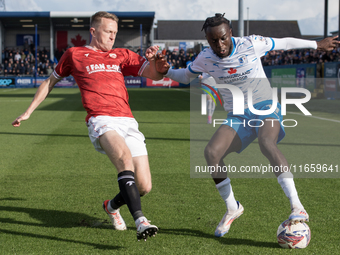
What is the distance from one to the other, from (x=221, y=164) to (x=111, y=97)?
50.4 inches

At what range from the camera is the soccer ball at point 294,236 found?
3.71 m

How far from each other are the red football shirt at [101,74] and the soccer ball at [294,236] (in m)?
1.80

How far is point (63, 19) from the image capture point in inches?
2077

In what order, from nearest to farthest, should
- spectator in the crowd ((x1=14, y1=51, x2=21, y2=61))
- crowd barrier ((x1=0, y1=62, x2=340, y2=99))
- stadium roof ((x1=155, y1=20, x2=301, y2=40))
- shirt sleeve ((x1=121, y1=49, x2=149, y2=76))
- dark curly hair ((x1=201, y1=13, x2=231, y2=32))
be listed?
dark curly hair ((x1=201, y1=13, x2=231, y2=32)), shirt sleeve ((x1=121, y1=49, x2=149, y2=76)), crowd barrier ((x1=0, y1=62, x2=340, y2=99)), spectator in the crowd ((x1=14, y1=51, x2=21, y2=61)), stadium roof ((x1=155, y1=20, x2=301, y2=40))

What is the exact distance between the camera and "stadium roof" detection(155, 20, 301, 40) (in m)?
93.4

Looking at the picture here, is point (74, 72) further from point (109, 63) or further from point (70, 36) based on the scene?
point (70, 36)

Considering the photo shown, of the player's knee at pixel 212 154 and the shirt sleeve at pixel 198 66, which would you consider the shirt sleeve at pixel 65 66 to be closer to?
the shirt sleeve at pixel 198 66

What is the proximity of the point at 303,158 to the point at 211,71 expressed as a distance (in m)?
4.23

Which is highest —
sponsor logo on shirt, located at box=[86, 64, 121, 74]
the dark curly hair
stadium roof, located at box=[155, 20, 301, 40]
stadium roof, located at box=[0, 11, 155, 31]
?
stadium roof, located at box=[155, 20, 301, 40]

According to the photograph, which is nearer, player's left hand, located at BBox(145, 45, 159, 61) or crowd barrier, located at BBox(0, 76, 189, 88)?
player's left hand, located at BBox(145, 45, 159, 61)

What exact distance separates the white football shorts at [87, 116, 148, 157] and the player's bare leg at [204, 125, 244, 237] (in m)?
0.68

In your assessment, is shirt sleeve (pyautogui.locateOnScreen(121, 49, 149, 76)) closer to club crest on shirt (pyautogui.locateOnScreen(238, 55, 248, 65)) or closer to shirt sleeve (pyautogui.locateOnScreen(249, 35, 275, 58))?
club crest on shirt (pyautogui.locateOnScreen(238, 55, 248, 65))

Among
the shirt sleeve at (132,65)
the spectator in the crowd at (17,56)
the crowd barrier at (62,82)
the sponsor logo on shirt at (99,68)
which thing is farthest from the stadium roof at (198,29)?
the sponsor logo on shirt at (99,68)

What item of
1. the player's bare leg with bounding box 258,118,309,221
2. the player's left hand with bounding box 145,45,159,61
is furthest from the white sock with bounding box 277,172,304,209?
the player's left hand with bounding box 145,45,159,61
